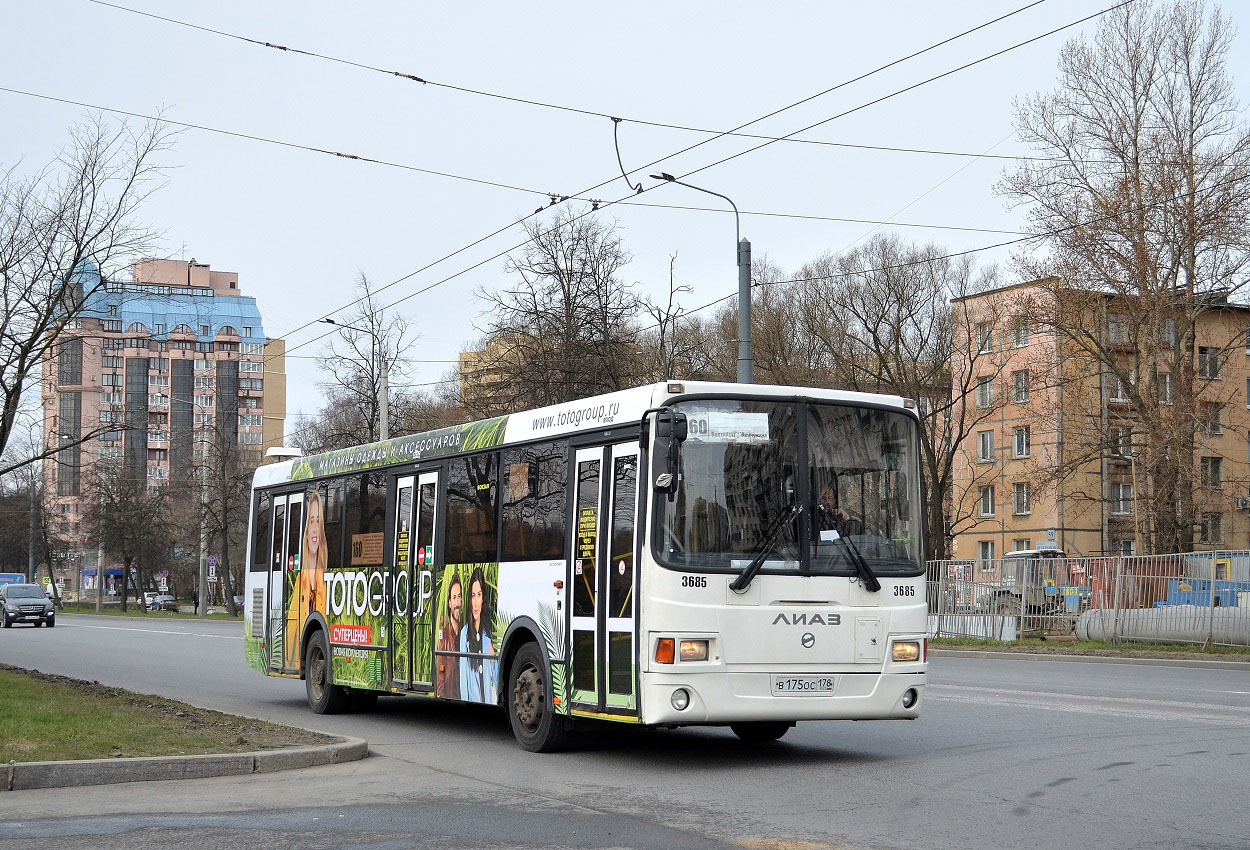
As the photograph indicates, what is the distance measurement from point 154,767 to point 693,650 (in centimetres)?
388

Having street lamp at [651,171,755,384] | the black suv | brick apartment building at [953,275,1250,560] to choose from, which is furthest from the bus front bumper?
the black suv

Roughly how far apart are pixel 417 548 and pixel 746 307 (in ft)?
37.1

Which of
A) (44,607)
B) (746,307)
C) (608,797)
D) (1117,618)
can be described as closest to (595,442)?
(608,797)

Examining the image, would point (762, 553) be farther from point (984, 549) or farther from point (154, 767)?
point (984, 549)

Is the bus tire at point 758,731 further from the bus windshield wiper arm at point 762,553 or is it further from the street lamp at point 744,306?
the street lamp at point 744,306

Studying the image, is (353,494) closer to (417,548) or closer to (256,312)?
(417,548)

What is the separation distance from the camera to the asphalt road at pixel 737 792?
322 inches

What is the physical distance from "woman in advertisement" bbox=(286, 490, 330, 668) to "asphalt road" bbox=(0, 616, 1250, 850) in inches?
59.8

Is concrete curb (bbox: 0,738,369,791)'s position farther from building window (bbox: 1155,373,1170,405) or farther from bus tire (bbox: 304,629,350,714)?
building window (bbox: 1155,373,1170,405)

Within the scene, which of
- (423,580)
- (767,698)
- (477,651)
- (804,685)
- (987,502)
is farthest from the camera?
(987,502)

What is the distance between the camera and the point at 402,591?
14859 mm

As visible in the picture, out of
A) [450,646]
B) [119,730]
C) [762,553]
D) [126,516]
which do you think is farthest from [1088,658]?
[126,516]

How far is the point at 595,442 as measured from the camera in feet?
38.9

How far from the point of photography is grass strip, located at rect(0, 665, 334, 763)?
37.1 ft
